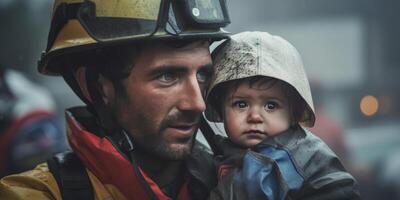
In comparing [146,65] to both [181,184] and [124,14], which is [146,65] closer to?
[124,14]

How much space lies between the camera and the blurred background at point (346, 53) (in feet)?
26.8

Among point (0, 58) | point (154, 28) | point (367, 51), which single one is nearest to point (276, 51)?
point (154, 28)

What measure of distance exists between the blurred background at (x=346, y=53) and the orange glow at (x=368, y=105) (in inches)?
0.4

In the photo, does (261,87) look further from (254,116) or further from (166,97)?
(166,97)

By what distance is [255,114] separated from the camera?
2.56m

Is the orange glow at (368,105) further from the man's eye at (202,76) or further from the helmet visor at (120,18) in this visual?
the helmet visor at (120,18)

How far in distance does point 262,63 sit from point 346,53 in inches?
233

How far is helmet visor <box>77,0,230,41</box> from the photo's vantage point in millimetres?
2605

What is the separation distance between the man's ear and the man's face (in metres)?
0.08

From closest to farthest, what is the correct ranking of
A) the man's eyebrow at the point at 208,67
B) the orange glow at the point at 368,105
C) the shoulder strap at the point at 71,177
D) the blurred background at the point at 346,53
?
the shoulder strap at the point at 71,177 < the man's eyebrow at the point at 208,67 < the blurred background at the point at 346,53 < the orange glow at the point at 368,105

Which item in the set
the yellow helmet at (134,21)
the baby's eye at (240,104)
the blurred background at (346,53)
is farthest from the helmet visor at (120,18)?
the blurred background at (346,53)

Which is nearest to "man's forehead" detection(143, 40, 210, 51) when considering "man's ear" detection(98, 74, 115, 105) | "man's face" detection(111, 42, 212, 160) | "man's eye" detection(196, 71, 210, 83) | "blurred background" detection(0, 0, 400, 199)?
"man's face" detection(111, 42, 212, 160)

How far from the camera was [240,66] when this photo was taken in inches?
103

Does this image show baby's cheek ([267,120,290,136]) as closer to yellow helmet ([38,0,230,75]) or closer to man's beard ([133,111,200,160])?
man's beard ([133,111,200,160])
